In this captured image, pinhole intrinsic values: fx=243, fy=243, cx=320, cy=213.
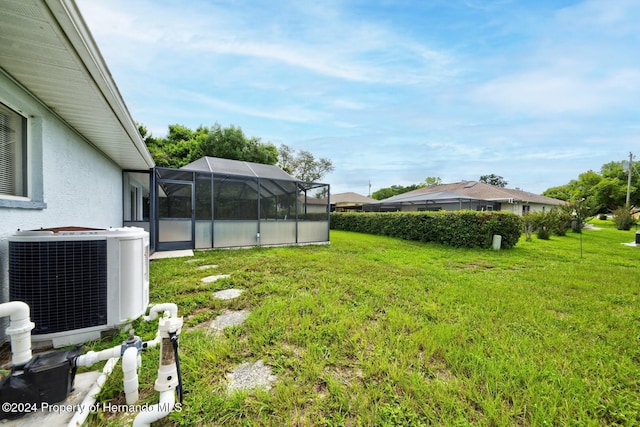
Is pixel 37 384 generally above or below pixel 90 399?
above

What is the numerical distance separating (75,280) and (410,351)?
2.72 meters

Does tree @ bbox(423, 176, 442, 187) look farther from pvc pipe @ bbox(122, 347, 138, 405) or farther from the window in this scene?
pvc pipe @ bbox(122, 347, 138, 405)

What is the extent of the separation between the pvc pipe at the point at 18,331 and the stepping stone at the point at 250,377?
113 centimetres

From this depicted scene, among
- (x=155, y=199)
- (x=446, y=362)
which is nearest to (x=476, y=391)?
(x=446, y=362)

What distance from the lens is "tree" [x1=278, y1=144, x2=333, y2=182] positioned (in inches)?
1132

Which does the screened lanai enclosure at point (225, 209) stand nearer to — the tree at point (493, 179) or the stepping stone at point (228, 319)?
the stepping stone at point (228, 319)

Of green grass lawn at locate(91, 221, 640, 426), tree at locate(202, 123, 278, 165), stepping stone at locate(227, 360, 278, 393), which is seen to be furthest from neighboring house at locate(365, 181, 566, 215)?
stepping stone at locate(227, 360, 278, 393)

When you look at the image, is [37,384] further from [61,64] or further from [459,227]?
[459,227]

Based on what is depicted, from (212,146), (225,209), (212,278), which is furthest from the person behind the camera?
(212,146)

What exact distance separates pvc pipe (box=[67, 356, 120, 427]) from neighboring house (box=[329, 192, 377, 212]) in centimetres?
2419

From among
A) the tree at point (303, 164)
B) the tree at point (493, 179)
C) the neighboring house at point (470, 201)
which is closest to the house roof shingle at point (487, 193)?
the neighboring house at point (470, 201)

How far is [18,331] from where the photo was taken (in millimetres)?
1344

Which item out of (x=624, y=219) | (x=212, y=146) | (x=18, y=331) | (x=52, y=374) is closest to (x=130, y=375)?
(x=52, y=374)

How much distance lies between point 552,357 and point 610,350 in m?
0.65
